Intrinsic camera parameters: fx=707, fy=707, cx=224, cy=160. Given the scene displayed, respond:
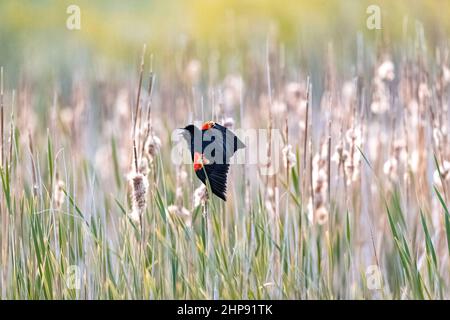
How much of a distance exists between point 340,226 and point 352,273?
203 mm

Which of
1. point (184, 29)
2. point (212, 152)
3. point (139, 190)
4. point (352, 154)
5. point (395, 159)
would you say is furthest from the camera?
point (184, 29)

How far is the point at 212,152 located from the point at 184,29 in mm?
1030

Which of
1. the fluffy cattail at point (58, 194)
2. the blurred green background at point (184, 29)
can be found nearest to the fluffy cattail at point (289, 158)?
the blurred green background at point (184, 29)

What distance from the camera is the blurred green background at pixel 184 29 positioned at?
Answer: 3.38m

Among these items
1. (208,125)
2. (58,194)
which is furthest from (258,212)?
(58,194)

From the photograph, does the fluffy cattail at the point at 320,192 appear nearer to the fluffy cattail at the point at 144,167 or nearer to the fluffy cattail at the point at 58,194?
A: the fluffy cattail at the point at 144,167

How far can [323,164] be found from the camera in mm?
2885

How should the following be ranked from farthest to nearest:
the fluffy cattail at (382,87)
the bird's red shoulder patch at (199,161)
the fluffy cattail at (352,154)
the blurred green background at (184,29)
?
the blurred green background at (184,29) < the fluffy cattail at (382,87) < the fluffy cattail at (352,154) < the bird's red shoulder patch at (199,161)

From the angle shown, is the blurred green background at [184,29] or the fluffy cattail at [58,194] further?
the blurred green background at [184,29]

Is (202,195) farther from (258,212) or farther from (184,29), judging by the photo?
(184,29)

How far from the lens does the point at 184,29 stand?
3.54 meters

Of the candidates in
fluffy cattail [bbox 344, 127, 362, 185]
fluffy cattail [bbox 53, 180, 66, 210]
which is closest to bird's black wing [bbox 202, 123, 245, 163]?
fluffy cattail [bbox 344, 127, 362, 185]

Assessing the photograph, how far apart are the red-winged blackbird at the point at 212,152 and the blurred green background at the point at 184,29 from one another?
2.46 feet

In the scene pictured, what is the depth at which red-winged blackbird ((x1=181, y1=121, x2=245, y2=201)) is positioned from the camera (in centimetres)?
273
